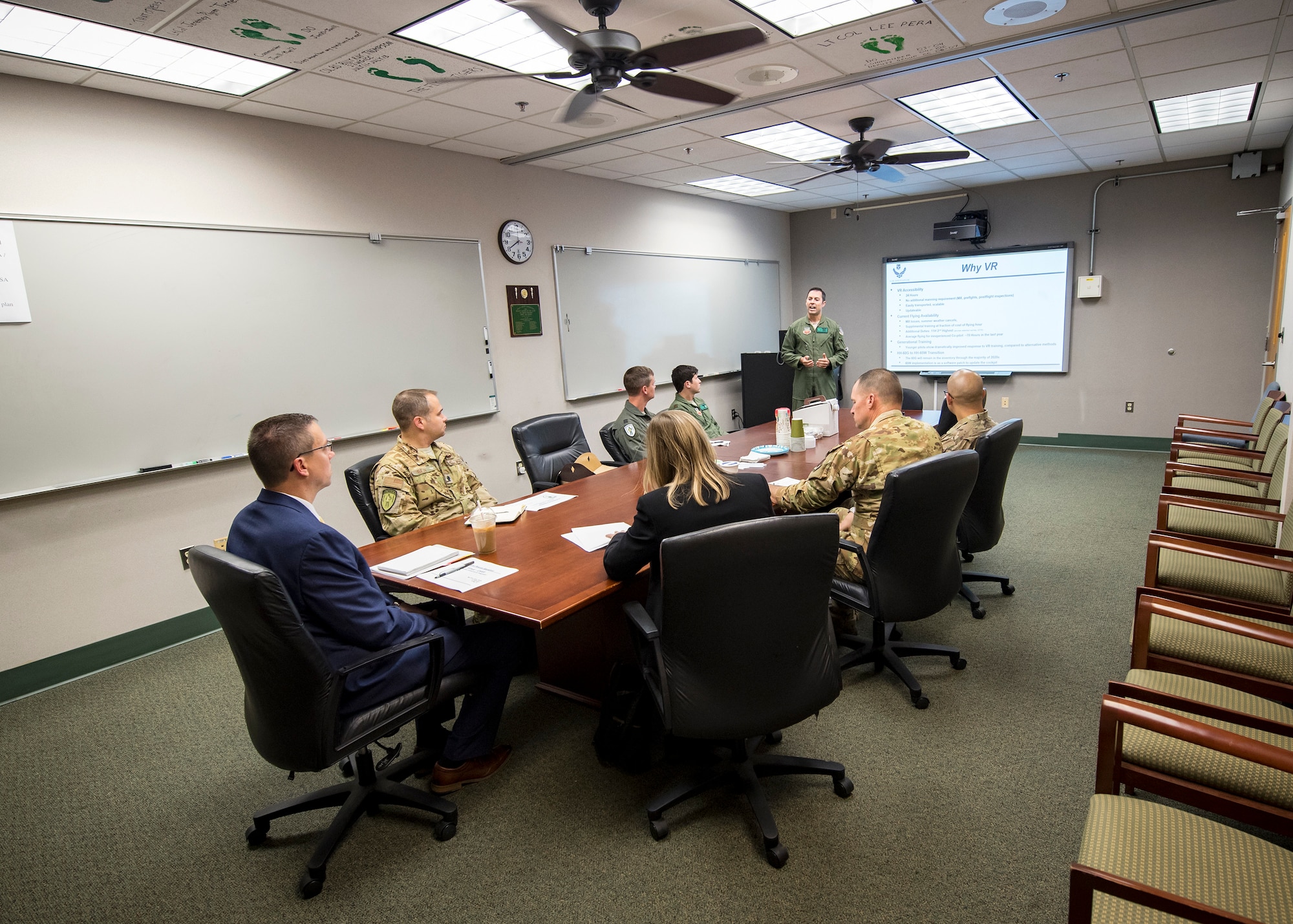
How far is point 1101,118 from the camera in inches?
177

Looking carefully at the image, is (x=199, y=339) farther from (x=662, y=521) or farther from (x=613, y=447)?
(x=662, y=521)

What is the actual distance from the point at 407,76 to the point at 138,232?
4.81ft

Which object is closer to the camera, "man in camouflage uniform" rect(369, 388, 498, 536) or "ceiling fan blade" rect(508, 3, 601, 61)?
"ceiling fan blade" rect(508, 3, 601, 61)

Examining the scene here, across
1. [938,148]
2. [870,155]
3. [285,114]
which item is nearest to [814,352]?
[938,148]

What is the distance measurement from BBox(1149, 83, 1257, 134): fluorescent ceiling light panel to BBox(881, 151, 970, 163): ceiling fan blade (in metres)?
1.12

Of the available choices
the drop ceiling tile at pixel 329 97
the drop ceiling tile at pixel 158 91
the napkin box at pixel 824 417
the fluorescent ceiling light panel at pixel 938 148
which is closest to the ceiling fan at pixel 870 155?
the fluorescent ceiling light panel at pixel 938 148

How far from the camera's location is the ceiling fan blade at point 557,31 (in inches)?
82.3

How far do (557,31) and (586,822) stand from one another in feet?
8.11

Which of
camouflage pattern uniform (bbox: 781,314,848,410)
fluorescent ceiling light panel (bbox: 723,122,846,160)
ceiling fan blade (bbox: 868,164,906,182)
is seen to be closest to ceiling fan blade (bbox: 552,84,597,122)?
fluorescent ceiling light panel (bbox: 723,122,846,160)

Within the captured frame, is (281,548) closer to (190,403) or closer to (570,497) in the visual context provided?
(570,497)

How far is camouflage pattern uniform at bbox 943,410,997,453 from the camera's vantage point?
123 inches

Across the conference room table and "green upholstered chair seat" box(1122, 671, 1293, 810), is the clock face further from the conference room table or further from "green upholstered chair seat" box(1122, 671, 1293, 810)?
"green upholstered chair seat" box(1122, 671, 1293, 810)

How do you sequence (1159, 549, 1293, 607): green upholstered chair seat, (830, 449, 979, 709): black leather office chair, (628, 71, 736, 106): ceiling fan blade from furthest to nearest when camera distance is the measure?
(628, 71, 736, 106): ceiling fan blade < (1159, 549, 1293, 607): green upholstered chair seat < (830, 449, 979, 709): black leather office chair

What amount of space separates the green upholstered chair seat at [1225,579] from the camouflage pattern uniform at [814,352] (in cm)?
382
